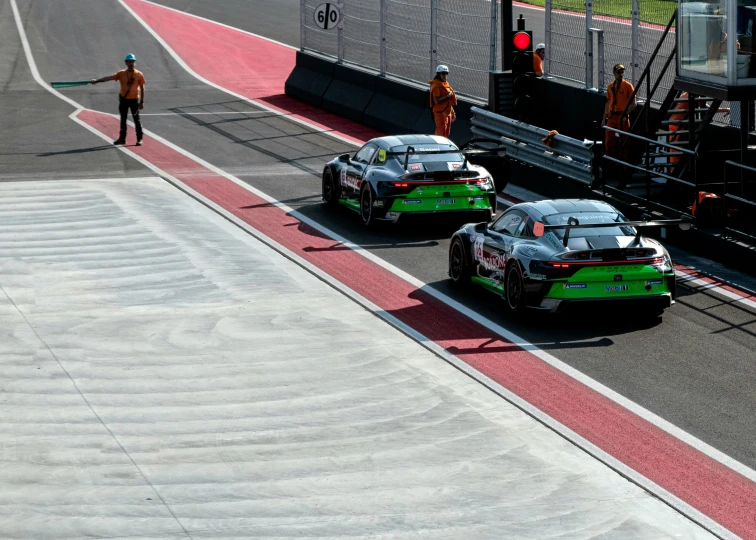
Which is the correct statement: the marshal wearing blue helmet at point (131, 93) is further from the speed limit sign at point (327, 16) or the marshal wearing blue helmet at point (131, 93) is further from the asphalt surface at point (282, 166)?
the speed limit sign at point (327, 16)

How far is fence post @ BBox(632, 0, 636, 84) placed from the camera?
23.2 meters

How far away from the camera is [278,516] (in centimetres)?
966

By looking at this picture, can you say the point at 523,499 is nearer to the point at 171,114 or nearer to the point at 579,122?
the point at 579,122

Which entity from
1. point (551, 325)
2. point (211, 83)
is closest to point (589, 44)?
point (551, 325)

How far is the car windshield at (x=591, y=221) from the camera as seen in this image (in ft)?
49.8

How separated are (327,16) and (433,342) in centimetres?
1955

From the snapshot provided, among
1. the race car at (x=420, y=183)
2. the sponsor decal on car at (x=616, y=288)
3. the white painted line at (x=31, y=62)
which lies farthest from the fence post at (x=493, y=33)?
the sponsor decal on car at (x=616, y=288)

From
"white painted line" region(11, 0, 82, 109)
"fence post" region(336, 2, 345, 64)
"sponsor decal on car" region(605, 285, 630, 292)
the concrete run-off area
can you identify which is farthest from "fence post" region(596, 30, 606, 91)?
"white painted line" region(11, 0, 82, 109)

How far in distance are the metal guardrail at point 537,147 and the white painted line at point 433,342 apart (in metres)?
4.67

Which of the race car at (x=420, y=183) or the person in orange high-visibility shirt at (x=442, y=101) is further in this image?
the person in orange high-visibility shirt at (x=442, y=101)

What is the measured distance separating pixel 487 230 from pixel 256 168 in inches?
418

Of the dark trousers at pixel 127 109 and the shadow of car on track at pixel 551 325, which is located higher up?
the dark trousers at pixel 127 109

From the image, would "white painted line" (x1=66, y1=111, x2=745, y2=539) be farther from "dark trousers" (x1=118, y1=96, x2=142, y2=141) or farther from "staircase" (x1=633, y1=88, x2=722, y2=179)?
"staircase" (x1=633, y1=88, x2=722, y2=179)

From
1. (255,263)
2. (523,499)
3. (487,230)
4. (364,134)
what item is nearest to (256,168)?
(364,134)
